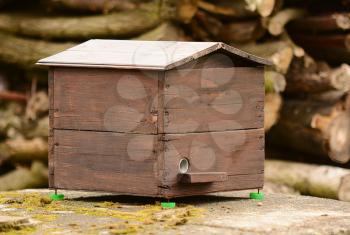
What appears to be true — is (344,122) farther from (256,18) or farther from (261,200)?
(261,200)

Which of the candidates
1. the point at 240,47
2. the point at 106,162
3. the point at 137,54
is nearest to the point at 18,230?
the point at 106,162

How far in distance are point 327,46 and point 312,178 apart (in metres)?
1.25

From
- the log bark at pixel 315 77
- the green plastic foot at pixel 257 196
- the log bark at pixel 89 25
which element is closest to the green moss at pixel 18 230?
the green plastic foot at pixel 257 196

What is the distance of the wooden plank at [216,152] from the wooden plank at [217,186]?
0.09 feet

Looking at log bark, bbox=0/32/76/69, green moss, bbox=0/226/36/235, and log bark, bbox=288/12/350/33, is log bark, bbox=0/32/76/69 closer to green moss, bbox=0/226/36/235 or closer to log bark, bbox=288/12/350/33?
log bark, bbox=288/12/350/33

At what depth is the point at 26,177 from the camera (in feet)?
26.2

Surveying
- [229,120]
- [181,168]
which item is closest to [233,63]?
[229,120]

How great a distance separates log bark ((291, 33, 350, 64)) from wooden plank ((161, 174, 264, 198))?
3252 millimetres

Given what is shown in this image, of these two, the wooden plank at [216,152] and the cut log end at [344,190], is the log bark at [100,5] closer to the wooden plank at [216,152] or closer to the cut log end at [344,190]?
the cut log end at [344,190]

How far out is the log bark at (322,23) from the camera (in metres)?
7.66

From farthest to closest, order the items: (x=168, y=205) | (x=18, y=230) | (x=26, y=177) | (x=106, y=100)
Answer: (x=26, y=177)
(x=106, y=100)
(x=168, y=205)
(x=18, y=230)

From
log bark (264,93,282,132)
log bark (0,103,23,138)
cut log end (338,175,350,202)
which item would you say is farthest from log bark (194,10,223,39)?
log bark (0,103,23,138)

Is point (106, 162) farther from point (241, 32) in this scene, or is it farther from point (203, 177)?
point (241, 32)

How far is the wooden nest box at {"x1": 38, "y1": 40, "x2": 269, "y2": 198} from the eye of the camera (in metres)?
4.48
